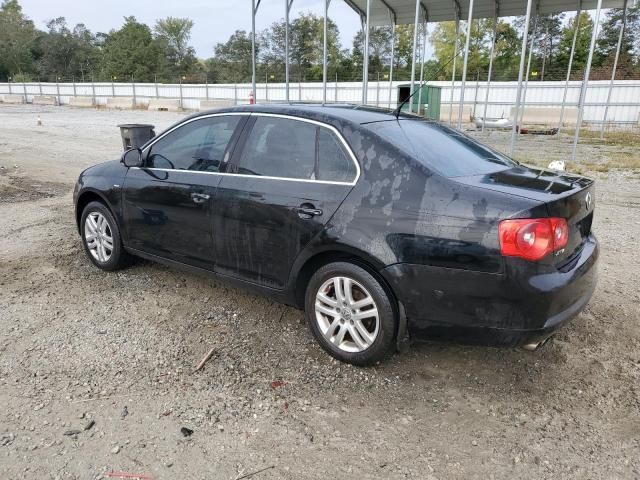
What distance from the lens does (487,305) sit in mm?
2746

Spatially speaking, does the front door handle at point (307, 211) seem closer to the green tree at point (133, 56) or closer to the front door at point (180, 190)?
the front door at point (180, 190)

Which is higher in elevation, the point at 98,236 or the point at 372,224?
the point at 372,224

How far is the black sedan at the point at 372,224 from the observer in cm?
272

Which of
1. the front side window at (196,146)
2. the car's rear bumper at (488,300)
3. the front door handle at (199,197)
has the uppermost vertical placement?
the front side window at (196,146)

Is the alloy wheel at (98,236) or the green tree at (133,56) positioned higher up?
the green tree at (133,56)

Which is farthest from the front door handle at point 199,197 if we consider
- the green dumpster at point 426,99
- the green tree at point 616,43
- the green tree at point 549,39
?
the green tree at point 549,39

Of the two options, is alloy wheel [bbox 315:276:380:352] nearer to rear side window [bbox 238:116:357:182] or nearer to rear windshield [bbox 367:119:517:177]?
rear side window [bbox 238:116:357:182]

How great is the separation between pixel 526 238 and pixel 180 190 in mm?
2603

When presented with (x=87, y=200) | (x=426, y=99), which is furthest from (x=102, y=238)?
(x=426, y=99)

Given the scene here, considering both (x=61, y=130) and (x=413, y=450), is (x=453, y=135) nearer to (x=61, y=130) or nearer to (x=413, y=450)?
(x=413, y=450)

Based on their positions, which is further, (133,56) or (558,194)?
(133,56)

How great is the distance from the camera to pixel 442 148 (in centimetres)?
341

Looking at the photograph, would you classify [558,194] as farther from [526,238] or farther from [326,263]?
[326,263]

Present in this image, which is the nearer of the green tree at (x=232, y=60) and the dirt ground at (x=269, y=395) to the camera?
the dirt ground at (x=269, y=395)
